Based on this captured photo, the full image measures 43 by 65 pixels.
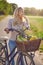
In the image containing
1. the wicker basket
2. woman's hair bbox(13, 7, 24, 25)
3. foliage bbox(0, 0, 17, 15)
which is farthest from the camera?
foliage bbox(0, 0, 17, 15)

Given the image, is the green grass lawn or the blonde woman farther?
the green grass lawn

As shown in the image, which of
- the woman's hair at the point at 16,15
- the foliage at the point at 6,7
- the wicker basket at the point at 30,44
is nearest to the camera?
the wicker basket at the point at 30,44

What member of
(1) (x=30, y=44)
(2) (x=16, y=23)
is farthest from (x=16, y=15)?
(1) (x=30, y=44)

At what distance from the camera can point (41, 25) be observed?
400 centimetres

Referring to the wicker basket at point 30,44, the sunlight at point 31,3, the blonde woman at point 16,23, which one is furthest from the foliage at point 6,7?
the wicker basket at point 30,44

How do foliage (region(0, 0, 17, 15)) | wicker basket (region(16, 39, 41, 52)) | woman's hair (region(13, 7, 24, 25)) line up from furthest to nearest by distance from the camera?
foliage (region(0, 0, 17, 15)) → woman's hair (region(13, 7, 24, 25)) → wicker basket (region(16, 39, 41, 52))

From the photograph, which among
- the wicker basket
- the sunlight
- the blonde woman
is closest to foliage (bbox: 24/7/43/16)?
the sunlight

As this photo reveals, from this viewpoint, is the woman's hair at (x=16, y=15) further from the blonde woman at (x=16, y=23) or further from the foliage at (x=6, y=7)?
the foliage at (x=6, y=7)

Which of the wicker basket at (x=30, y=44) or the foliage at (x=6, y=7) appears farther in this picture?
the foliage at (x=6, y=7)

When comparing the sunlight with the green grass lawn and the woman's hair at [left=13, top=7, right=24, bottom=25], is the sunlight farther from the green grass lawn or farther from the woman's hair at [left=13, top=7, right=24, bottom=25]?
the woman's hair at [left=13, top=7, right=24, bottom=25]

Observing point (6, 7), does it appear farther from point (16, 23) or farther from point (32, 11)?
point (16, 23)

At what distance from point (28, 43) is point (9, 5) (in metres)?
1.73

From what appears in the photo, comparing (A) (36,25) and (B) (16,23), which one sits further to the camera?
(A) (36,25)

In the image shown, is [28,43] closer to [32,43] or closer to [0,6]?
[32,43]
